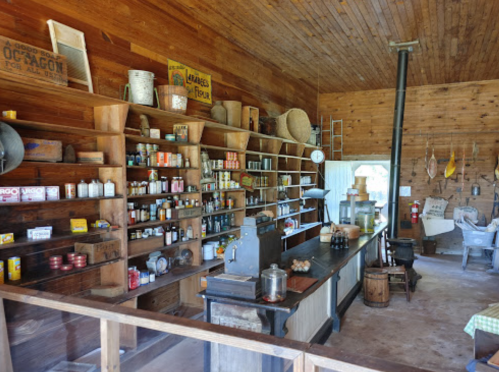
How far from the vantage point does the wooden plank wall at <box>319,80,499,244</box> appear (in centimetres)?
784

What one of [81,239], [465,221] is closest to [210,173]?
[81,239]

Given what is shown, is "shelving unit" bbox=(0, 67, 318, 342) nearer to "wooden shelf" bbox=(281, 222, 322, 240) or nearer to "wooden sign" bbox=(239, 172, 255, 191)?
"wooden sign" bbox=(239, 172, 255, 191)

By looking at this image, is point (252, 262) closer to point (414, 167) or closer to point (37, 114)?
point (37, 114)

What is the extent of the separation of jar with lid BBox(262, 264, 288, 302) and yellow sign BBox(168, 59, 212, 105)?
272cm

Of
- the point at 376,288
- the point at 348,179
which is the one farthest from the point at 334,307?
the point at 348,179

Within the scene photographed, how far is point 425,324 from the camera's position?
4277 mm

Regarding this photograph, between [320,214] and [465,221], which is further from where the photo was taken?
[320,214]

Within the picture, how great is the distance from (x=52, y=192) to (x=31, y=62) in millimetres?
946

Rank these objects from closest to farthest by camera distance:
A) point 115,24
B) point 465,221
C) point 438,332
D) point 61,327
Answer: point 61,327 < point 115,24 < point 438,332 < point 465,221

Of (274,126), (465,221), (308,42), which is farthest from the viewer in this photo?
(465,221)

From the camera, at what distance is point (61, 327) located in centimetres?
312

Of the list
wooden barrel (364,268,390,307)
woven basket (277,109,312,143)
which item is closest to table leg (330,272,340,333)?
wooden barrel (364,268,390,307)

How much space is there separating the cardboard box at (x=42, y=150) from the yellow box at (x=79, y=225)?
53cm

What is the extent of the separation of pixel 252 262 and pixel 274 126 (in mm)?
3853
